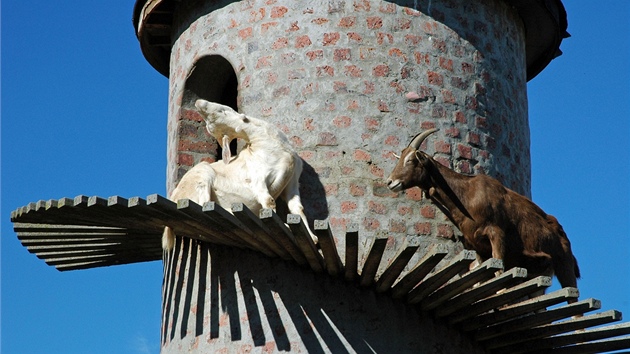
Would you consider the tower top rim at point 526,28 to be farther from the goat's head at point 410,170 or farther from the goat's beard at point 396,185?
the goat's beard at point 396,185

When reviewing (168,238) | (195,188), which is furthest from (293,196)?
(168,238)

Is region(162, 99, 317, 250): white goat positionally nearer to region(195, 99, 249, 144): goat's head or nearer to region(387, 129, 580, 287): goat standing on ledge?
region(195, 99, 249, 144): goat's head

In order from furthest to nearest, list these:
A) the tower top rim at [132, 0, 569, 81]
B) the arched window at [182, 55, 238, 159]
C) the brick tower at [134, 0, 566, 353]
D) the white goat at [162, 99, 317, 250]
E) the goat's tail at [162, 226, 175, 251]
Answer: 1. the tower top rim at [132, 0, 569, 81]
2. the arched window at [182, 55, 238, 159]
3. the goat's tail at [162, 226, 175, 251]
4. the white goat at [162, 99, 317, 250]
5. the brick tower at [134, 0, 566, 353]

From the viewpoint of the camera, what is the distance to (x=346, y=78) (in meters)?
11.1

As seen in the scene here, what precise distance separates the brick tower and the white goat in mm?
227

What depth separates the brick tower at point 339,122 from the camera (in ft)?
34.1

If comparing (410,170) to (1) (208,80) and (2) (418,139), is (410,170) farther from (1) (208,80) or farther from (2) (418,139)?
(1) (208,80)

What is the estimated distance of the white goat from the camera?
1052 centimetres

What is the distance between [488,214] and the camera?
1050 cm

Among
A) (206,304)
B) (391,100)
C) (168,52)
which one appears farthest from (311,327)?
(168,52)

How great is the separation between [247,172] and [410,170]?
4.21ft

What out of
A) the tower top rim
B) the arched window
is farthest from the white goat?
the tower top rim

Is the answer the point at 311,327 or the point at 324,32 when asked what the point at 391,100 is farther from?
the point at 311,327

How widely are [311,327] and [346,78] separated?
2.17 m
